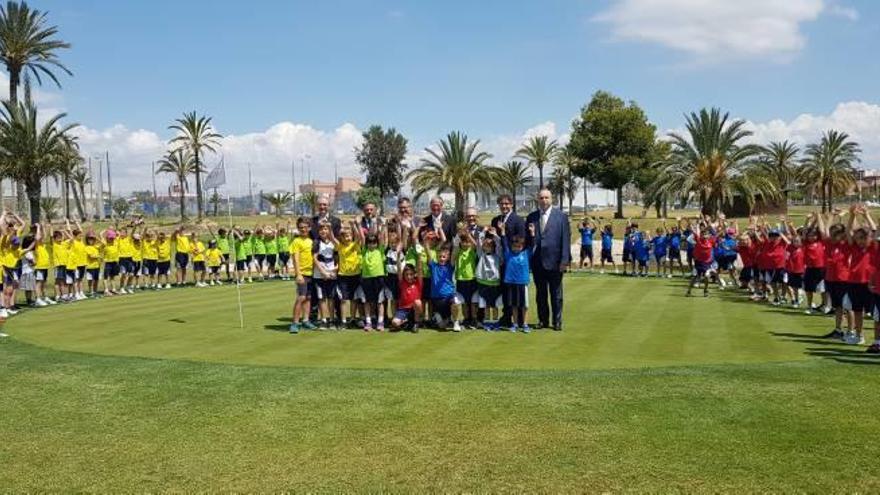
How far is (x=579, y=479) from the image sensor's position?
559cm

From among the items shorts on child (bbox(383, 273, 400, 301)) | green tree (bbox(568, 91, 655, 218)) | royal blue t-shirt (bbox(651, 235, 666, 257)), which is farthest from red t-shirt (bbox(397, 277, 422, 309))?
green tree (bbox(568, 91, 655, 218))

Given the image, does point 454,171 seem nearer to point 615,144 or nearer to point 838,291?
point 615,144

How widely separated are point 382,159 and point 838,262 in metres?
77.6

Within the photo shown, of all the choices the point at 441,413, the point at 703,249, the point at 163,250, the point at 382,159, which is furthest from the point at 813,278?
the point at 382,159

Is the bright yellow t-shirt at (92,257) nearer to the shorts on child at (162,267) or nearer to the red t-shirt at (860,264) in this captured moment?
the shorts on child at (162,267)

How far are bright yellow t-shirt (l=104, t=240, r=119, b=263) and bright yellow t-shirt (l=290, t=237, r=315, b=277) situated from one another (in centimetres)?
1248

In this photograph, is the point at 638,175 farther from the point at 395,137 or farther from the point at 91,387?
the point at 91,387

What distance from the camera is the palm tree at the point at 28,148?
4781 cm

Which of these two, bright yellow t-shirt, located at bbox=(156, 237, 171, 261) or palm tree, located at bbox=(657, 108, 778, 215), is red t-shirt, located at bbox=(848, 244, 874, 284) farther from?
palm tree, located at bbox=(657, 108, 778, 215)

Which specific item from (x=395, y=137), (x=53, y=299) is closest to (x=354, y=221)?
(x=53, y=299)

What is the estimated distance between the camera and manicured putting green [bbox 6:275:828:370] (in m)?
10.3

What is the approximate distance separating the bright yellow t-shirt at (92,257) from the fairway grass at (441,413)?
9.74 meters

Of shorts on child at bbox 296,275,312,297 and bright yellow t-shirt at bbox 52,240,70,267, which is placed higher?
bright yellow t-shirt at bbox 52,240,70,267

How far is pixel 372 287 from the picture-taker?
44.5ft
